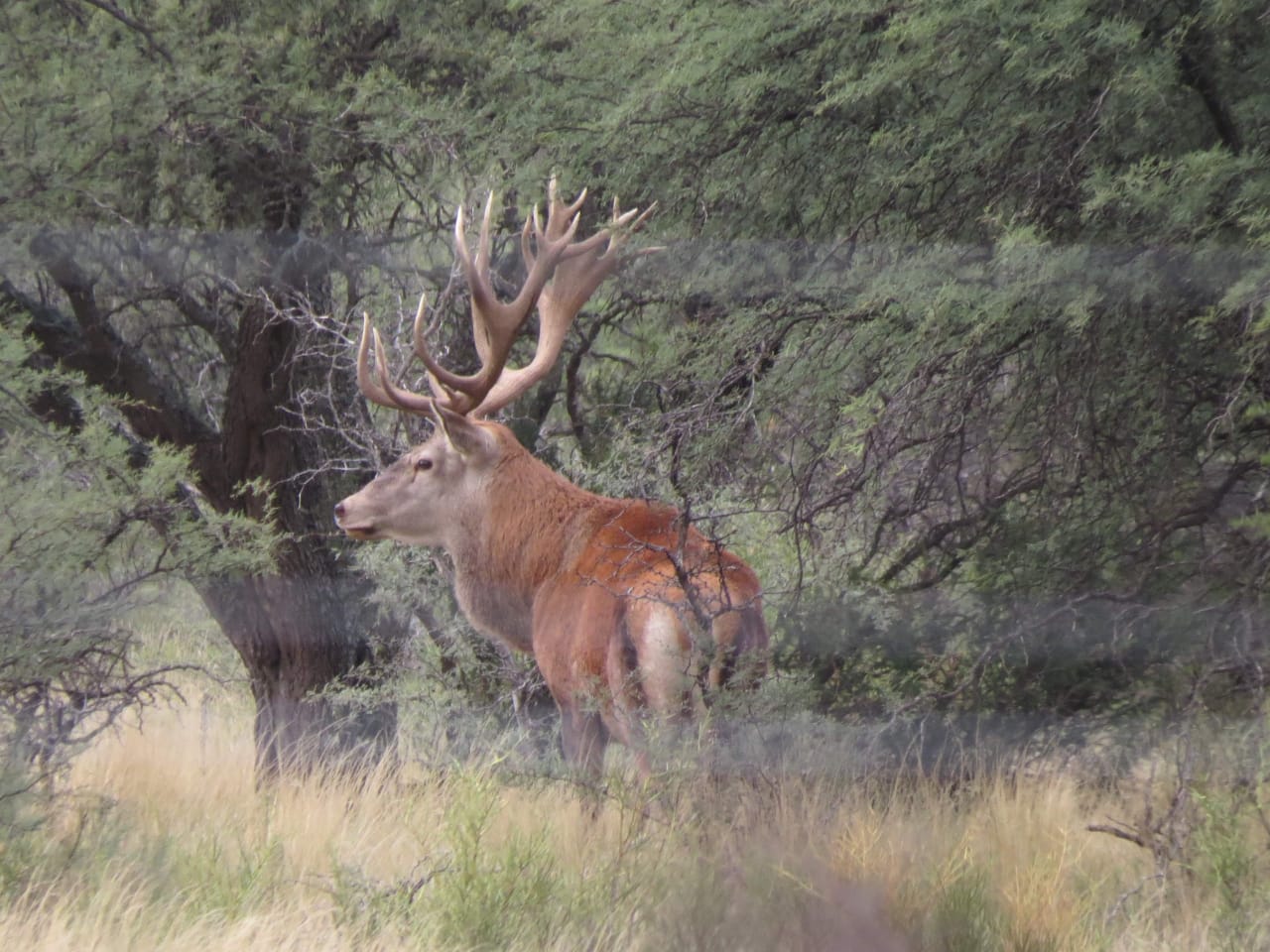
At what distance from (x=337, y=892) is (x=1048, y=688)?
375 cm

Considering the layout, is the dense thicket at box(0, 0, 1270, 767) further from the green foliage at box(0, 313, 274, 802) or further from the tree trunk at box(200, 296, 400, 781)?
the green foliage at box(0, 313, 274, 802)

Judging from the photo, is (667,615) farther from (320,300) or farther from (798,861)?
(320,300)

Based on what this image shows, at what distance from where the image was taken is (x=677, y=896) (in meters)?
5.01

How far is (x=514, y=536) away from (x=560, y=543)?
286 millimetres

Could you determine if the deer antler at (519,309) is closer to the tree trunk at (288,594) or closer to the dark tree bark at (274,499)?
the dark tree bark at (274,499)

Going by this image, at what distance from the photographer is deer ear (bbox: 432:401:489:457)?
7883 mm

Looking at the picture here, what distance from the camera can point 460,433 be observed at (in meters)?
8.00

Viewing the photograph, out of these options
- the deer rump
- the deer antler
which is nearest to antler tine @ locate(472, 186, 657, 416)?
the deer antler

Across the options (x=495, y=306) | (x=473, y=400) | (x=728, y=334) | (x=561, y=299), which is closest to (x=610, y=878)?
(x=728, y=334)

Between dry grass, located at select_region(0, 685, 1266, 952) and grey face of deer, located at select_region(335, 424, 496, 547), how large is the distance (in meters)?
1.92

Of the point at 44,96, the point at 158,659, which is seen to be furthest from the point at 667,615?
the point at 158,659

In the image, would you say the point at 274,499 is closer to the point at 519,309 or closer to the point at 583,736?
the point at 519,309

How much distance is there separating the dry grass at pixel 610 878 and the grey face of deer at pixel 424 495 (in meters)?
1.92

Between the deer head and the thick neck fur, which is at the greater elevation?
the deer head
